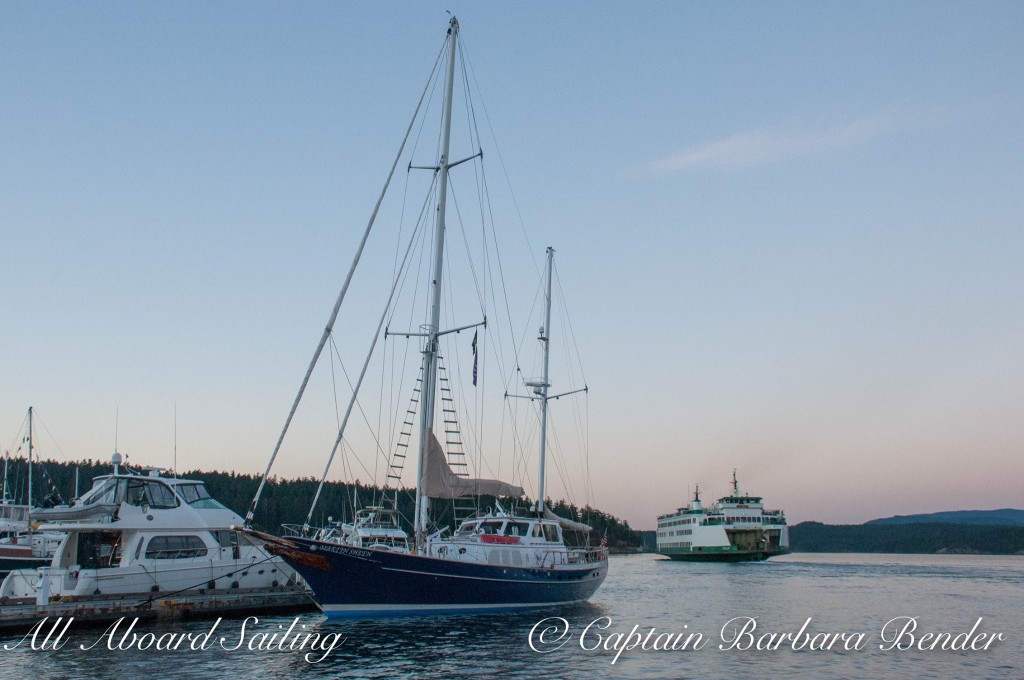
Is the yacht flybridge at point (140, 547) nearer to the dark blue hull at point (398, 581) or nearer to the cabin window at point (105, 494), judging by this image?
the cabin window at point (105, 494)

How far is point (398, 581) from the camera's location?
33.0 m

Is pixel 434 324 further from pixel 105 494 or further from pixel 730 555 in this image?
pixel 730 555

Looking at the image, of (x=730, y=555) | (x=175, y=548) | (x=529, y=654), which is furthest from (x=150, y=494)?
(x=730, y=555)

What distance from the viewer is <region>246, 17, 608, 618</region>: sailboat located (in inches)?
1259

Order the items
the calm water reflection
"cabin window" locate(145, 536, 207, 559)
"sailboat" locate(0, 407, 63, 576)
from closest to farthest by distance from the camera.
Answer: the calm water reflection → "cabin window" locate(145, 536, 207, 559) → "sailboat" locate(0, 407, 63, 576)

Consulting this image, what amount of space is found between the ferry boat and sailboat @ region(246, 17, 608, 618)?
82424 mm

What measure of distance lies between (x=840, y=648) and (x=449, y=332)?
20.5 meters

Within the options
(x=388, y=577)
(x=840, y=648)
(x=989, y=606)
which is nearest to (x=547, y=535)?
(x=388, y=577)

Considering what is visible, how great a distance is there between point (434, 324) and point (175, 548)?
14749 mm

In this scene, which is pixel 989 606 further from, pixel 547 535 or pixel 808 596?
pixel 547 535

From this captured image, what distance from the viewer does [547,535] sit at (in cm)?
4162

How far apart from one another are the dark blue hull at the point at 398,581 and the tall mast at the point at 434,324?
169 cm

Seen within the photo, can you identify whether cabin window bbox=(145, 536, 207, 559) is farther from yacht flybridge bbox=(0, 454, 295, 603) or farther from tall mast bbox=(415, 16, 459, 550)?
tall mast bbox=(415, 16, 459, 550)

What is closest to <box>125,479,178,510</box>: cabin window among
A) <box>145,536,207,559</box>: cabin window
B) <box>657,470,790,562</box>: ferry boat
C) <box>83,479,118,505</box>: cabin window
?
<box>83,479,118,505</box>: cabin window
